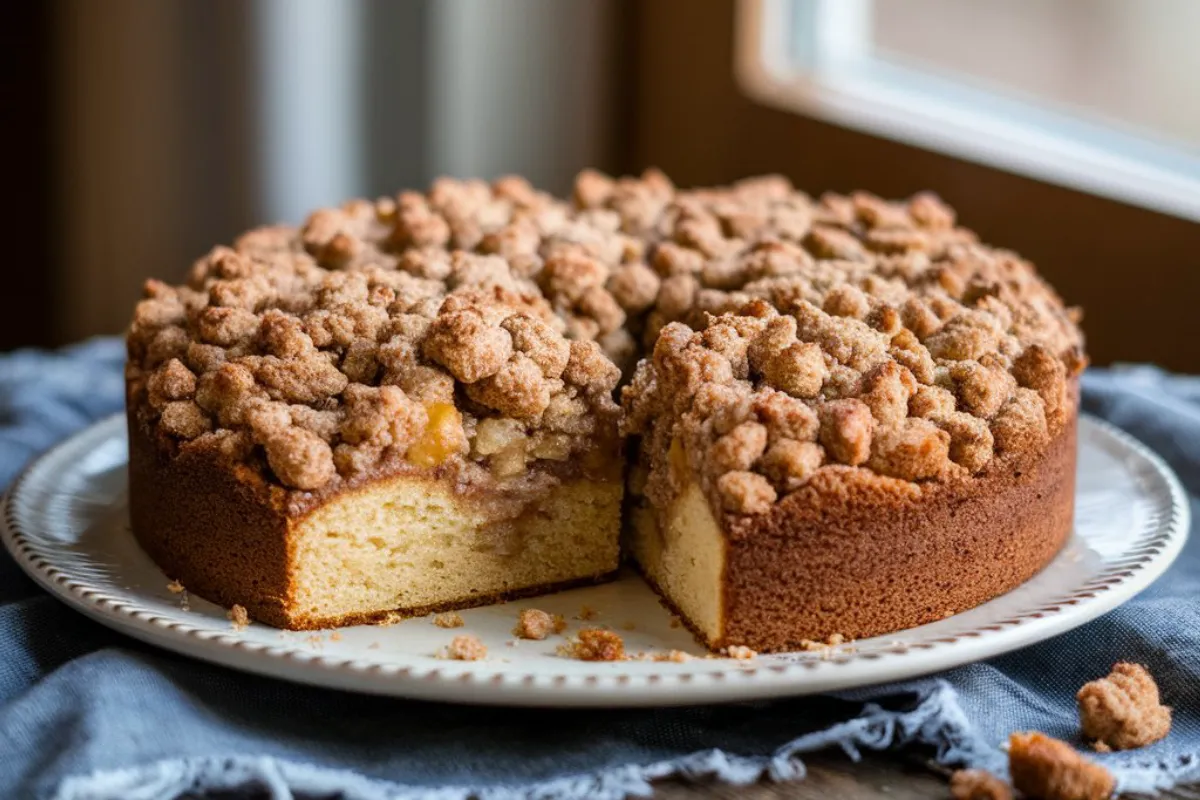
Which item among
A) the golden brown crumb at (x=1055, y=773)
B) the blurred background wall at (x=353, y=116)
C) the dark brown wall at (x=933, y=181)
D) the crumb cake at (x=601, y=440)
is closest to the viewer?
the golden brown crumb at (x=1055, y=773)

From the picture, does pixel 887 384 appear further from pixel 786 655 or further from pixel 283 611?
pixel 283 611

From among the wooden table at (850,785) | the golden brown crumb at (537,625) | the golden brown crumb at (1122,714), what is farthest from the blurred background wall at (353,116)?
the wooden table at (850,785)

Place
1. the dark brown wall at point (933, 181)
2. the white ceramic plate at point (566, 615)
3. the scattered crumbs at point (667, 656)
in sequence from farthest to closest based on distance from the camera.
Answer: the dark brown wall at point (933, 181) → the scattered crumbs at point (667, 656) → the white ceramic plate at point (566, 615)

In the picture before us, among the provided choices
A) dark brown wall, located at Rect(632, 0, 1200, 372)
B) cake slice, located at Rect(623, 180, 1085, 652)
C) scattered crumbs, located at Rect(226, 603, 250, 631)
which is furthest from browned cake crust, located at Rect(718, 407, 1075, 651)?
dark brown wall, located at Rect(632, 0, 1200, 372)

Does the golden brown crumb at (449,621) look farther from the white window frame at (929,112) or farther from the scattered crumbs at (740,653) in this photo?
the white window frame at (929,112)

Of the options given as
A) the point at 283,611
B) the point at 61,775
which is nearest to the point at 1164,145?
the point at 283,611

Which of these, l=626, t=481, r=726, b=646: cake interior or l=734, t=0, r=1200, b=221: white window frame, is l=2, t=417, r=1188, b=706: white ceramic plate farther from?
l=734, t=0, r=1200, b=221: white window frame
